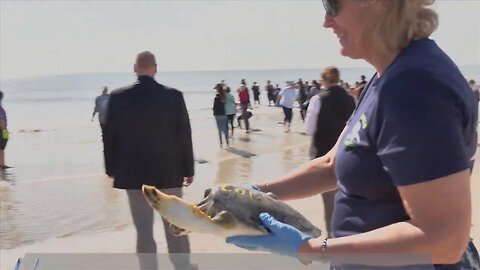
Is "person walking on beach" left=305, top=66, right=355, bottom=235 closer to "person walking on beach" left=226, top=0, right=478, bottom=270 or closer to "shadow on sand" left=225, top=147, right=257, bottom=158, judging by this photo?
"person walking on beach" left=226, top=0, right=478, bottom=270

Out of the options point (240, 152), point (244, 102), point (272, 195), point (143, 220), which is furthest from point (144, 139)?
point (244, 102)

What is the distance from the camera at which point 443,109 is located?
1476mm

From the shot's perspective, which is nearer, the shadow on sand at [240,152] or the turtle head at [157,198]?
the turtle head at [157,198]

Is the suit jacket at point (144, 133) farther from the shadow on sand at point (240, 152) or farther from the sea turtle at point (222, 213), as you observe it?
the shadow on sand at point (240, 152)

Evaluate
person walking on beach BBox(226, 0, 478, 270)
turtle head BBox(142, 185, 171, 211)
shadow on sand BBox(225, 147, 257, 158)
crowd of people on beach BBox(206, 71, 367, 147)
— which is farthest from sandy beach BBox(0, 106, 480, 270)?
crowd of people on beach BBox(206, 71, 367, 147)

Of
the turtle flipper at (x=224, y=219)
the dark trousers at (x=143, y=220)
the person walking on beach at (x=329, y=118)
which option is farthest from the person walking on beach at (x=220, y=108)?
the turtle flipper at (x=224, y=219)

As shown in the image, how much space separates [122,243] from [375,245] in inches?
209

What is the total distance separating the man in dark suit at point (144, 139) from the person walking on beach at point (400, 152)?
11.5ft

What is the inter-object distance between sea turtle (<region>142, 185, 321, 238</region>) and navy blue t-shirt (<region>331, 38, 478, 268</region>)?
0.21 meters

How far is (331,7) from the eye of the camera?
1.75 meters

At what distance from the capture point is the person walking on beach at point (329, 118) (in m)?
5.81

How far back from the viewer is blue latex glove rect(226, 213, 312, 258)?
5.48ft

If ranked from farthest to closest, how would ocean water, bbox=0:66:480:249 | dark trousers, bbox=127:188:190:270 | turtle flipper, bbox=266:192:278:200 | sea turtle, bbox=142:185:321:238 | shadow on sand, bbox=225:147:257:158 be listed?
shadow on sand, bbox=225:147:257:158 < ocean water, bbox=0:66:480:249 < dark trousers, bbox=127:188:190:270 < turtle flipper, bbox=266:192:278:200 < sea turtle, bbox=142:185:321:238

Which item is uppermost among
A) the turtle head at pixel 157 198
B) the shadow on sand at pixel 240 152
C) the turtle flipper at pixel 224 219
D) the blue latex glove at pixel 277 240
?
the turtle head at pixel 157 198
